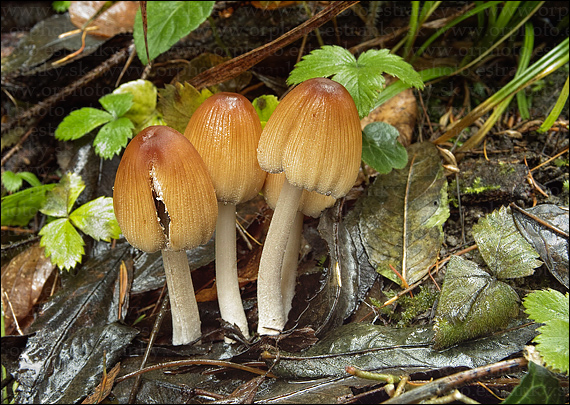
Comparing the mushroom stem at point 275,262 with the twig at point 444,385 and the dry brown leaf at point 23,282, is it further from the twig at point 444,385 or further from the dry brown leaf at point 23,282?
the dry brown leaf at point 23,282

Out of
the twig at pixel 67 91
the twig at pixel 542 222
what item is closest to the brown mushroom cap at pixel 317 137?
the twig at pixel 542 222

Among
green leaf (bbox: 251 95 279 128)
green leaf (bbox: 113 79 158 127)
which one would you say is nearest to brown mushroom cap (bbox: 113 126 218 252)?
green leaf (bbox: 251 95 279 128)

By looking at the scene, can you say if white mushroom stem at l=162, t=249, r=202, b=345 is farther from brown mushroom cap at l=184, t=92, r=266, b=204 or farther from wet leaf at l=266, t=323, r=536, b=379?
wet leaf at l=266, t=323, r=536, b=379

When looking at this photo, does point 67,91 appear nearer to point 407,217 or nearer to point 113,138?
point 113,138

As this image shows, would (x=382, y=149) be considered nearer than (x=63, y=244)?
Yes

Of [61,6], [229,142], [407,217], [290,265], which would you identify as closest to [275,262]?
[290,265]

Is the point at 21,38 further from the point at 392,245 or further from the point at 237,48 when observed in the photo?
the point at 392,245

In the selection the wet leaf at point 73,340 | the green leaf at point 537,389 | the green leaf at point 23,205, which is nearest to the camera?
the green leaf at point 537,389
